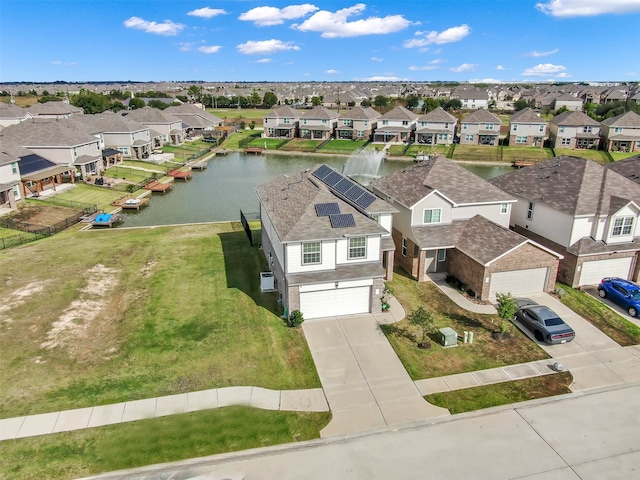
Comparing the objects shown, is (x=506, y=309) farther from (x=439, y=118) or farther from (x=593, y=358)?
(x=439, y=118)

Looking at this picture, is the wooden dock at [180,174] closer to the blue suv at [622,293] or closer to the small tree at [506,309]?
the small tree at [506,309]

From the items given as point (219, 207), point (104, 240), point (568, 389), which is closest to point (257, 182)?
point (219, 207)

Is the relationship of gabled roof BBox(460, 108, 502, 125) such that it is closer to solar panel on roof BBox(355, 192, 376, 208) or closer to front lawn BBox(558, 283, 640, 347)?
front lawn BBox(558, 283, 640, 347)

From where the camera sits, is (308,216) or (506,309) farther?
(308,216)

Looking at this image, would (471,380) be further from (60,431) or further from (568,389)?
(60,431)

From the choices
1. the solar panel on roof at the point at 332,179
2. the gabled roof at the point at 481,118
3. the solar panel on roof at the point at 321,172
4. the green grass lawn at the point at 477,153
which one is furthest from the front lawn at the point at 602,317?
the gabled roof at the point at 481,118

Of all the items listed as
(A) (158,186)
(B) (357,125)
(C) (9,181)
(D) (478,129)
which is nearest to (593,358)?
(C) (9,181)
